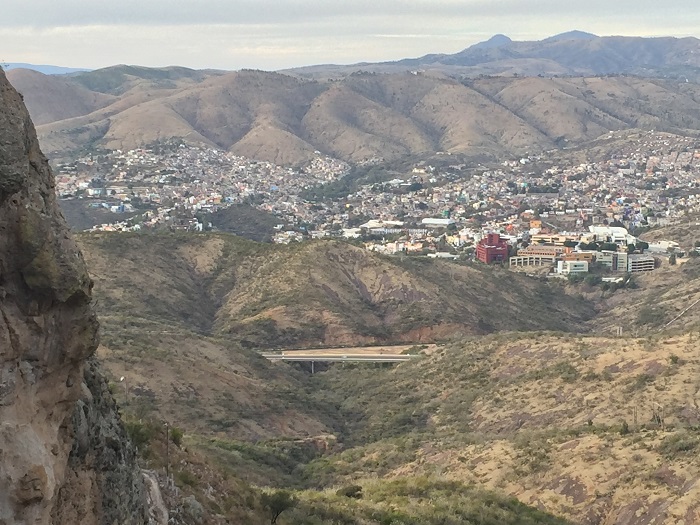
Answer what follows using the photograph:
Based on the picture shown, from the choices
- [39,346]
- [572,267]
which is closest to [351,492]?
[39,346]

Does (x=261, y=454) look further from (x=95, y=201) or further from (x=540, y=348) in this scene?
(x=95, y=201)

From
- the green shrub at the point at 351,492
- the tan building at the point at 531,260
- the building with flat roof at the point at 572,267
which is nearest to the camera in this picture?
the green shrub at the point at 351,492

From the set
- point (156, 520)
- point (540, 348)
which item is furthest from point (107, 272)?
point (156, 520)

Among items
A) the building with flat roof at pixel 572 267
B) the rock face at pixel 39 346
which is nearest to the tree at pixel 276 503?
the rock face at pixel 39 346

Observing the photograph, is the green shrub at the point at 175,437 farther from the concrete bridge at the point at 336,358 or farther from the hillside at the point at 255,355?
the concrete bridge at the point at 336,358

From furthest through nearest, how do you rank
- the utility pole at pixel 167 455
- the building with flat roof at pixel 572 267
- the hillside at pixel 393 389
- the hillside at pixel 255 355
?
the building with flat roof at pixel 572 267, the hillside at pixel 393 389, the hillside at pixel 255 355, the utility pole at pixel 167 455

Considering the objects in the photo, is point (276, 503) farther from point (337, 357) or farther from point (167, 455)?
point (337, 357)
